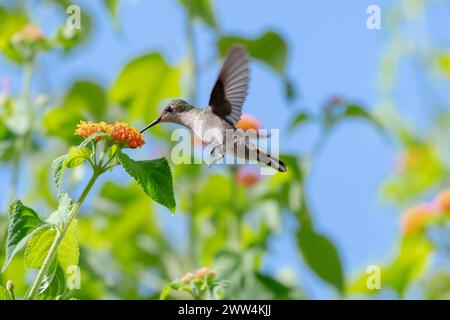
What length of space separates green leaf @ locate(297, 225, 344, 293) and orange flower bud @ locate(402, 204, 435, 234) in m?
0.68

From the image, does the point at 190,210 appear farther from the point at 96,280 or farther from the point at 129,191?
the point at 96,280

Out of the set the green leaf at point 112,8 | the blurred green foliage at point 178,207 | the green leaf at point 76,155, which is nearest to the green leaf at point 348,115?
the blurred green foliage at point 178,207

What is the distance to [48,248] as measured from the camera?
1146 millimetres

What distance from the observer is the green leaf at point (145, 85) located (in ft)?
7.01

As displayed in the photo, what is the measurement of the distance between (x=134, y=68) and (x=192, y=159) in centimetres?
26

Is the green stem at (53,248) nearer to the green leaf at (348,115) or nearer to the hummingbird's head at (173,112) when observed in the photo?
the hummingbird's head at (173,112)

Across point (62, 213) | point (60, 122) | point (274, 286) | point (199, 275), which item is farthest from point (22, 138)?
point (62, 213)

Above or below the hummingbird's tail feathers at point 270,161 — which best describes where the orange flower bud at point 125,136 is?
above

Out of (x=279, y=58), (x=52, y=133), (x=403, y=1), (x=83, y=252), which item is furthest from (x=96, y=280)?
(x=403, y=1)

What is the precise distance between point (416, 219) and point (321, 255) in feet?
2.38

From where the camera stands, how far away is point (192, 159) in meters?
2.21

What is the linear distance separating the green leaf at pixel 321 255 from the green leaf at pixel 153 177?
944 mm

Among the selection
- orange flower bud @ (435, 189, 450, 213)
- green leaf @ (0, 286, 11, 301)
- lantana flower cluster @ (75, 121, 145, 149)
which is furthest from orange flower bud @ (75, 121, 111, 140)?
orange flower bud @ (435, 189, 450, 213)

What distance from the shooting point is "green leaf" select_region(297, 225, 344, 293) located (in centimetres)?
205
